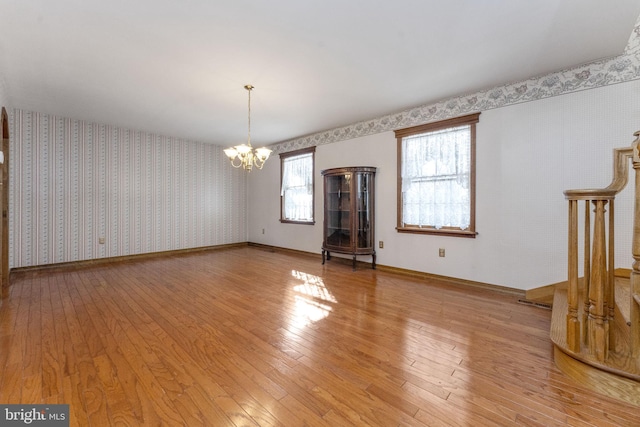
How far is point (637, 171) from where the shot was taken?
1.50 m

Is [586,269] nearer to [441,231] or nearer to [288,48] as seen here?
[441,231]

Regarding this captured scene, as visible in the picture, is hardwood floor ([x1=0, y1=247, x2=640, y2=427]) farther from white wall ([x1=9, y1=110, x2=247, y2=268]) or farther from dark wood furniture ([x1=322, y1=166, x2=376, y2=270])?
white wall ([x1=9, y1=110, x2=247, y2=268])

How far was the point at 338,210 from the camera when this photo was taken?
187 inches

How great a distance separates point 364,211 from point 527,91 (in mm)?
2528

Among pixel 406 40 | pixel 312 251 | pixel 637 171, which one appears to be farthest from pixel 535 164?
pixel 312 251

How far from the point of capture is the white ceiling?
204 centimetres

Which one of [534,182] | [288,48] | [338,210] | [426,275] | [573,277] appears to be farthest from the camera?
[338,210]

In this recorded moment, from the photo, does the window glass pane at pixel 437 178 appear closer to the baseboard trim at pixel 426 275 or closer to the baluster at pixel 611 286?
the baseboard trim at pixel 426 275

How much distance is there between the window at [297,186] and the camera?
562 centimetres

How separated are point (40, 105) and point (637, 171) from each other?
6464 millimetres

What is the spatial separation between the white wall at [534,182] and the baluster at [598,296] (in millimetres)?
1593

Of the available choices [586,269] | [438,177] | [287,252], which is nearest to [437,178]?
[438,177]

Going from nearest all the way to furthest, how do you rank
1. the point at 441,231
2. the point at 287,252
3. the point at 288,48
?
the point at 288,48, the point at 441,231, the point at 287,252

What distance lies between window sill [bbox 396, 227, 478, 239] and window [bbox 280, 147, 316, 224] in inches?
80.4
